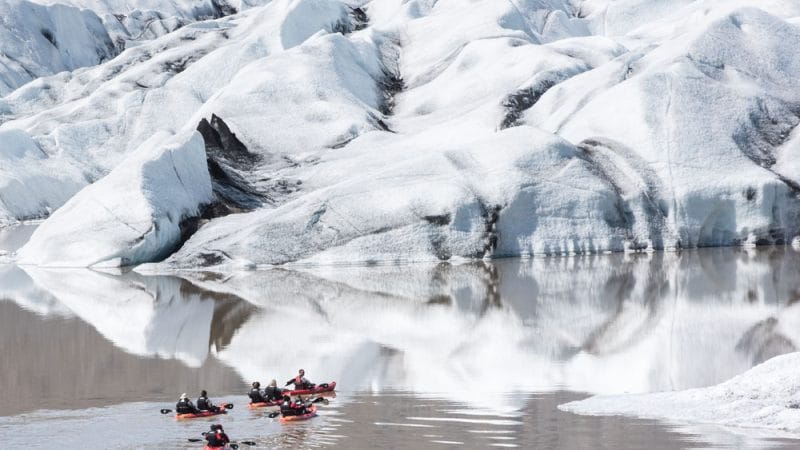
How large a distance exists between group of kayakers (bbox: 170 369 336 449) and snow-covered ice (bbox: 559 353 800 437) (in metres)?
4.79

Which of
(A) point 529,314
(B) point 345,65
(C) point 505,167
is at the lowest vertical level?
(A) point 529,314

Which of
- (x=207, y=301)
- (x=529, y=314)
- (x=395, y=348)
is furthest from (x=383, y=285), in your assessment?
(x=395, y=348)

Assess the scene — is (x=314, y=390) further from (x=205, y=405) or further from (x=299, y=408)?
(x=299, y=408)

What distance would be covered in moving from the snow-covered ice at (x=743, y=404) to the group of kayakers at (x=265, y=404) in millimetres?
4788

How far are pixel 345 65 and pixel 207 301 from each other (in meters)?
44.9

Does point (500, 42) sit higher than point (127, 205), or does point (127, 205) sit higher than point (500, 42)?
point (500, 42)

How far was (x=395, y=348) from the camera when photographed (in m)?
29.9

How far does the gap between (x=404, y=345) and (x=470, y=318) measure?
5098 mm

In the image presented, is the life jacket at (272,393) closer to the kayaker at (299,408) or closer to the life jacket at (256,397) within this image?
the life jacket at (256,397)

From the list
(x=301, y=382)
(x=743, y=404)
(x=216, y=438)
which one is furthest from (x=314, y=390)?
(x=743, y=404)

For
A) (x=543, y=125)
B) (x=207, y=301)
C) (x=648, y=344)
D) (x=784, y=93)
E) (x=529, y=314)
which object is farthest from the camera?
(x=543, y=125)

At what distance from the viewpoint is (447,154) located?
182 feet

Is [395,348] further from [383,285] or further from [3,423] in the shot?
[383,285]

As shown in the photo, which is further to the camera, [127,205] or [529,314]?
[127,205]
